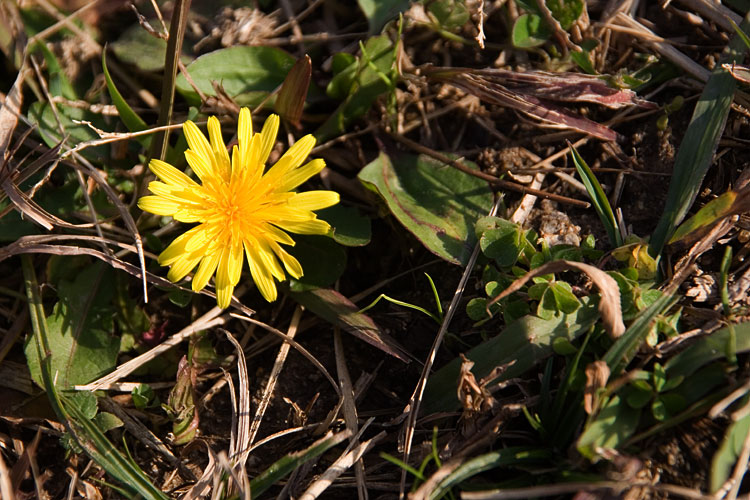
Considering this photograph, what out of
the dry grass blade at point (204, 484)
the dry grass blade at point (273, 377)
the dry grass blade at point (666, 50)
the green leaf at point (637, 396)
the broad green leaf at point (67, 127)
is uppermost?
the dry grass blade at point (666, 50)

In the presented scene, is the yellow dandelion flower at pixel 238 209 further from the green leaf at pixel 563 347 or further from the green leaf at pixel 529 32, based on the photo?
the green leaf at pixel 529 32

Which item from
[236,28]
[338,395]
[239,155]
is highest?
[236,28]

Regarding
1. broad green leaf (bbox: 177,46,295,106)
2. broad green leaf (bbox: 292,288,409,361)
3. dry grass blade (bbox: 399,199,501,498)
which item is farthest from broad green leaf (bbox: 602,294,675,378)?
broad green leaf (bbox: 177,46,295,106)

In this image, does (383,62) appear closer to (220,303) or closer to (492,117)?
(492,117)

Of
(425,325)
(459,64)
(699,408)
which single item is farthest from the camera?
(459,64)

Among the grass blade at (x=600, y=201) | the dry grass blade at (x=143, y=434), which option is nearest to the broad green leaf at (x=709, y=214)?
the grass blade at (x=600, y=201)

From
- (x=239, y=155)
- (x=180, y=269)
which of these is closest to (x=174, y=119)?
(x=239, y=155)
